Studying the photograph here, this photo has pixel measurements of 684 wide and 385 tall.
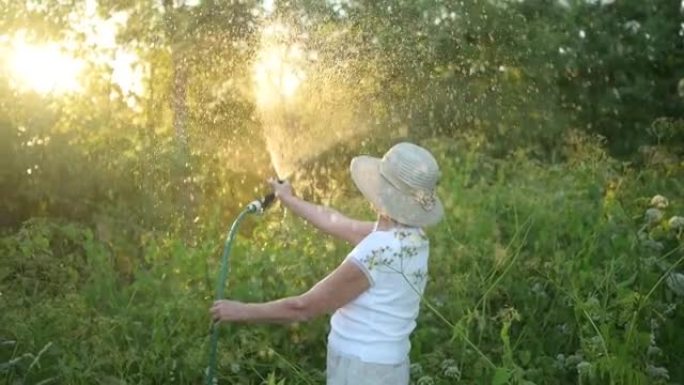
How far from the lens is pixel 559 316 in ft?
15.2

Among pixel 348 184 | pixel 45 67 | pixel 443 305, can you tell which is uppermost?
pixel 443 305

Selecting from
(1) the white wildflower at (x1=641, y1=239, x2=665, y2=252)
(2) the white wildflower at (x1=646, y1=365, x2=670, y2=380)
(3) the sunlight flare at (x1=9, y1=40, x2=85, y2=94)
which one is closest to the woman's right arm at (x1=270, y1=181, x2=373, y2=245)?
(2) the white wildflower at (x1=646, y1=365, x2=670, y2=380)

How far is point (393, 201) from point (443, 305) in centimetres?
154

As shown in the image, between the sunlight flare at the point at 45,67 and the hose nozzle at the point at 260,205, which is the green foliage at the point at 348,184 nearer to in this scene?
the sunlight flare at the point at 45,67

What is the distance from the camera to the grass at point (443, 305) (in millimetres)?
3980

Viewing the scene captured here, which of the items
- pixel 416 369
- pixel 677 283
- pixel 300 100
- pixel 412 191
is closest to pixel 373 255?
pixel 412 191

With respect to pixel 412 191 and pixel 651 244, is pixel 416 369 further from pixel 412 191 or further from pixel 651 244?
pixel 651 244

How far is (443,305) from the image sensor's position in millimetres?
4684

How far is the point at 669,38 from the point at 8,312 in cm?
1229

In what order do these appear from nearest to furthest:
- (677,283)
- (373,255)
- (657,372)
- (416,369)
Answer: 1. (373,255)
2. (657,372)
3. (416,369)
4. (677,283)

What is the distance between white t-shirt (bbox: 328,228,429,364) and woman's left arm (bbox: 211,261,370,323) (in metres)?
0.04

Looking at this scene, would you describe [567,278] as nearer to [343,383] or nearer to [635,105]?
[343,383]

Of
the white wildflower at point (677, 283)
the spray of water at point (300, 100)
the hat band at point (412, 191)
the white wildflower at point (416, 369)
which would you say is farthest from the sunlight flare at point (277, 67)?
the hat band at point (412, 191)

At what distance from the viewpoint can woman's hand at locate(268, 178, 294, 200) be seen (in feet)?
12.0
